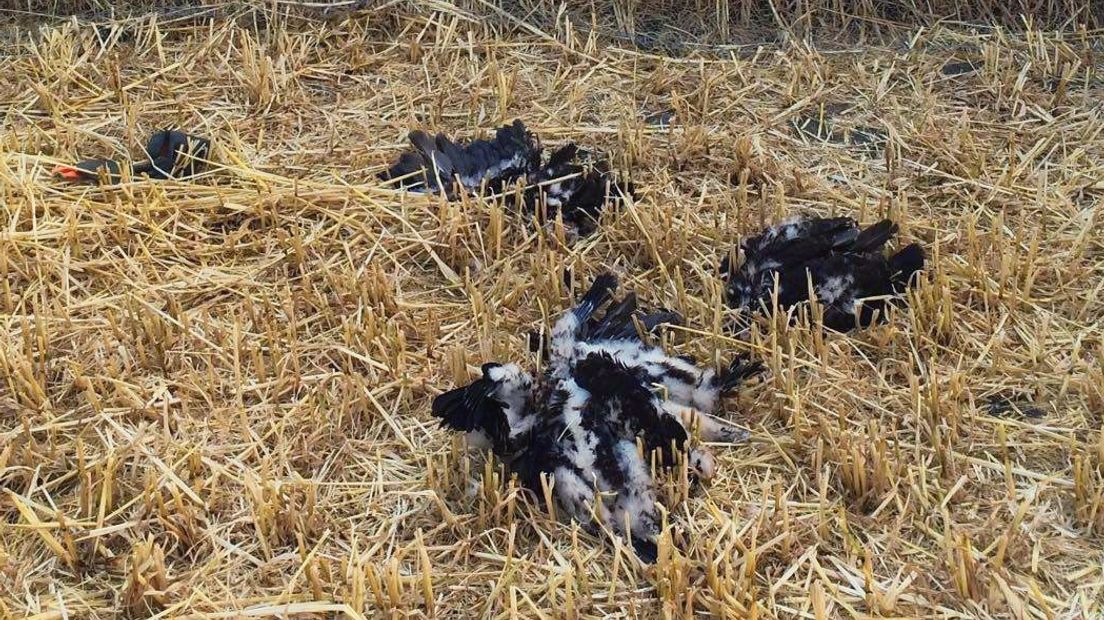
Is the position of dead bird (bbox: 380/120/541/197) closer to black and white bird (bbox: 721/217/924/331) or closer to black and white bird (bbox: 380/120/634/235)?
black and white bird (bbox: 380/120/634/235)

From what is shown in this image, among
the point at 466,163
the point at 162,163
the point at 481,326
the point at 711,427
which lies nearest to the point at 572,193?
the point at 466,163

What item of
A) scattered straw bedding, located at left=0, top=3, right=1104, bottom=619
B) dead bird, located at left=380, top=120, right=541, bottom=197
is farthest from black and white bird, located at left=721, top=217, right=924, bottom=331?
dead bird, located at left=380, top=120, right=541, bottom=197

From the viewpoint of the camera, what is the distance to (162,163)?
4.03m

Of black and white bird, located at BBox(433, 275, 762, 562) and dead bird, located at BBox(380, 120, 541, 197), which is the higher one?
dead bird, located at BBox(380, 120, 541, 197)

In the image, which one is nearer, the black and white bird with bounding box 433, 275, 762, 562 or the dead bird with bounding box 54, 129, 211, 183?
the black and white bird with bounding box 433, 275, 762, 562

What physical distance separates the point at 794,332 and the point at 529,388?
0.77 metres

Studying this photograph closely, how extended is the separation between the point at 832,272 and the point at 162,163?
7.62 ft

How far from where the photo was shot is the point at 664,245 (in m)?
3.53

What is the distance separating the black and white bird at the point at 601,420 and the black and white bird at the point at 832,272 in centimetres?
36

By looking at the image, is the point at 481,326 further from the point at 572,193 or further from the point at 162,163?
the point at 162,163

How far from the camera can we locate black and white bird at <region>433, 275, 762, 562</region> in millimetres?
2623

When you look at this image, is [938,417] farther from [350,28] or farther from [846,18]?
[350,28]

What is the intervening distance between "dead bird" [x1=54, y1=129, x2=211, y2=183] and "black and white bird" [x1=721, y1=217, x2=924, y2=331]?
75.9 inches

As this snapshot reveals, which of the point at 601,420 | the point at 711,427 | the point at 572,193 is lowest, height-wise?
the point at 711,427
